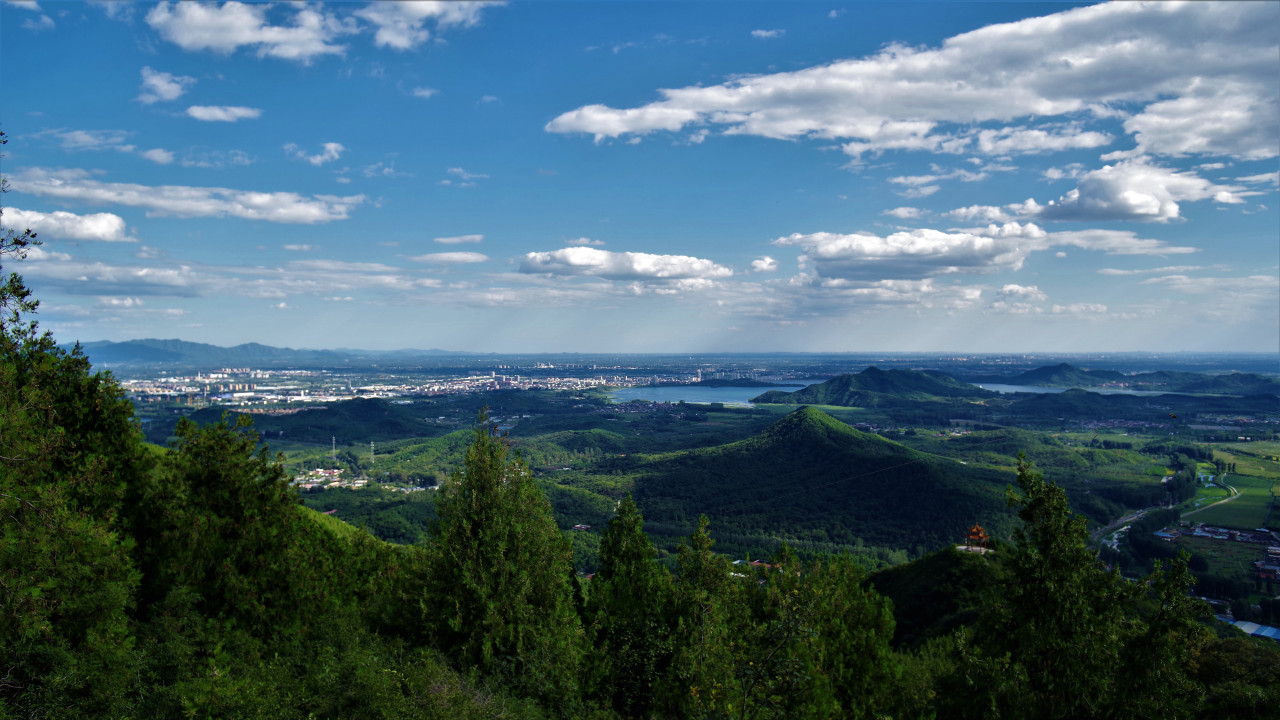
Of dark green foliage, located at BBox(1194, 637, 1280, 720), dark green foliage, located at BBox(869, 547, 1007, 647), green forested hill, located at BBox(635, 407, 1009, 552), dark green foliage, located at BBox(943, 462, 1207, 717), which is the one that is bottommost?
green forested hill, located at BBox(635, 407, 1009, 552)

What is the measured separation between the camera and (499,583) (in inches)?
591

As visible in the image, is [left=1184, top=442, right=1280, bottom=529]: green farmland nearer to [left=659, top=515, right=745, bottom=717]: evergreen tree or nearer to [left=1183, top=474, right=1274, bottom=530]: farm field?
[left=1183, top=474, right=1274, bottom=530]: farm field

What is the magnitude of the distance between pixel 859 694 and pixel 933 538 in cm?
8100

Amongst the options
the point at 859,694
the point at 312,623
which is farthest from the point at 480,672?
the point at 859,694

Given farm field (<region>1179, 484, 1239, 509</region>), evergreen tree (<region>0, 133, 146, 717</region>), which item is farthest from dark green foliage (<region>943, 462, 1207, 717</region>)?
farm field (<region>1179, 484, 1239, 509</region>)

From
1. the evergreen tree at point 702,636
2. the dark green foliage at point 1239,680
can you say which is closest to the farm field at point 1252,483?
the dark green foliage at point 1239,680

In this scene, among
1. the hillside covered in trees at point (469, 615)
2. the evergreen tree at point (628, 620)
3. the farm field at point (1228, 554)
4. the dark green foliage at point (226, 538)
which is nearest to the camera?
the hillside covered in trees at point (469, 615)

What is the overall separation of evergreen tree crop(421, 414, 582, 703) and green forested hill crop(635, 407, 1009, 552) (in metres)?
77.4

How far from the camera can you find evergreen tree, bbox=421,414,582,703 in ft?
48.3

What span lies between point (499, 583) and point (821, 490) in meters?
110

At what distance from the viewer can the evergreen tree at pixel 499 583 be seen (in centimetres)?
1473

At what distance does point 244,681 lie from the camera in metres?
11.5

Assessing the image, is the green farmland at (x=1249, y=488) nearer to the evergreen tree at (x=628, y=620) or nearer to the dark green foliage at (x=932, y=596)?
the dark green foliage at (x=932, y=596)

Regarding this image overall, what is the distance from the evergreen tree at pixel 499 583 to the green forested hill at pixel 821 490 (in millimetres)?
77430
